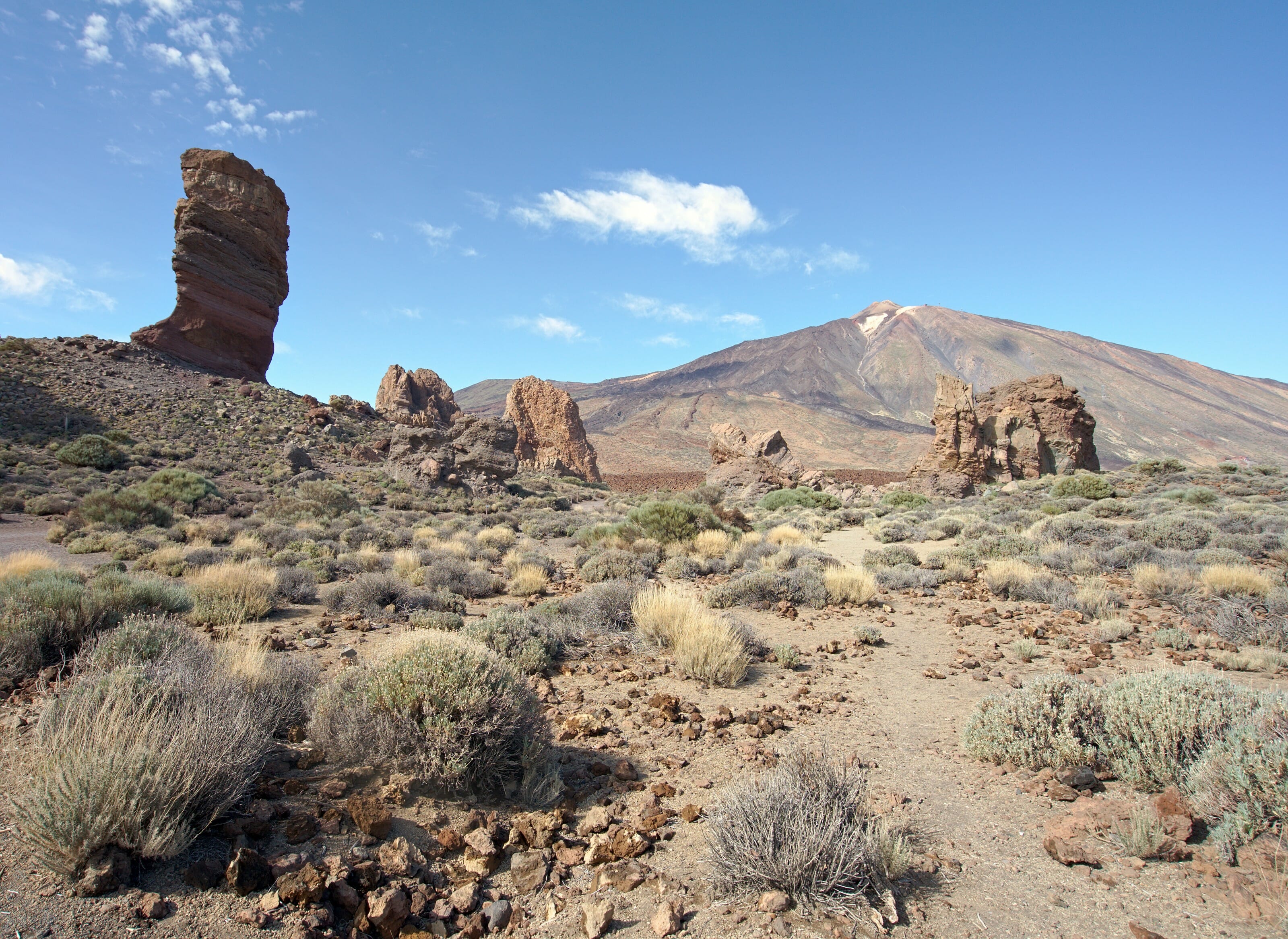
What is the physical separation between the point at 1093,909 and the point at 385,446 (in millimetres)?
31953

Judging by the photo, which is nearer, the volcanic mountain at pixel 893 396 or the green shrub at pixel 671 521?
the green shrub at pixel 671 521

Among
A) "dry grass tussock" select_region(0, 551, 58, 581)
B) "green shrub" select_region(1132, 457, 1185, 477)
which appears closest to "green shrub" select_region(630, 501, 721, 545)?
"dry grass tussock" select_region(0, 551, 58, 581)

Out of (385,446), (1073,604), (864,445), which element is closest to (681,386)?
(864,445)

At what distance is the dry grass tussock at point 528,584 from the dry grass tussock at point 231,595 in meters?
3.18

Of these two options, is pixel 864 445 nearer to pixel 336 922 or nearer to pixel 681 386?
pixel 681 386

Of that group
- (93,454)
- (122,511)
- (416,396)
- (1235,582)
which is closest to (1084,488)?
(1235,582)

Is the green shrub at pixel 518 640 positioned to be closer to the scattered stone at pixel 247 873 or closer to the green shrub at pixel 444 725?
the green shrub at pixel 444 725

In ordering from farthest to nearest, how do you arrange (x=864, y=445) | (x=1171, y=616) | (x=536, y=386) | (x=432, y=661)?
(x=864, y=445), (x=536, y=386), (x=1171, y=616), (x=432, y=661)

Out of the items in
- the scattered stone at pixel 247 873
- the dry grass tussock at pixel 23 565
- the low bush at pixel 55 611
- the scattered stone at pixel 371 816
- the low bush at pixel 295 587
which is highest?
the dry grass tussock at pixel 23 565

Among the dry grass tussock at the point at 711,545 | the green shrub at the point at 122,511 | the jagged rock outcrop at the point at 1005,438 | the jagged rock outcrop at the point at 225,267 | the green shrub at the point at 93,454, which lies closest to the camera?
the dry grass tussock at the point at 711,545

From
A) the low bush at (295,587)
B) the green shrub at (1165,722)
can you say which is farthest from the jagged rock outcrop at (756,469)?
the green shrub at (1165,722)

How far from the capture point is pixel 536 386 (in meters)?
45.4

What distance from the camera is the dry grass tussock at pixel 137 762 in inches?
89.8

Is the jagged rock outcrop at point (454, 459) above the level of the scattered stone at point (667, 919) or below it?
above
